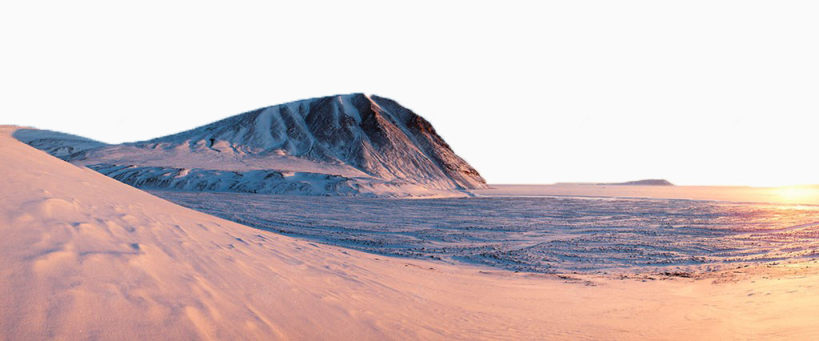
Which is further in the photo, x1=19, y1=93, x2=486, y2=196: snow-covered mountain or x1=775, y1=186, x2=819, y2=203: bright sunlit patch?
x1=19, y1=93, x2=486, y2=196: snow-covered mountain

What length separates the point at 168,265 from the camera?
4.81 metres

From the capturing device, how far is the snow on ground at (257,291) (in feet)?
12.0

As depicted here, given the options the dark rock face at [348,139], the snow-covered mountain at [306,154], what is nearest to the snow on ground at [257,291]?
the snow-covered mountain at [306,154]

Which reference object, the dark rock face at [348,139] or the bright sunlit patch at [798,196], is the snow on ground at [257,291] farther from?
the dark rock face at [348,139]

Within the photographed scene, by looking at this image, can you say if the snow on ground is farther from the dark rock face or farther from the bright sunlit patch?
the dark rock face

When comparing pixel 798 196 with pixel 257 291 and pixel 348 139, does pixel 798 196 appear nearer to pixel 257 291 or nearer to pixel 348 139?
pixel 257 291

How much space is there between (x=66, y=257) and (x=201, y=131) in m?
76.2

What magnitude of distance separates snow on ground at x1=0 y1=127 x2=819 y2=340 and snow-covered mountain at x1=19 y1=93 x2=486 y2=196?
32.2 m

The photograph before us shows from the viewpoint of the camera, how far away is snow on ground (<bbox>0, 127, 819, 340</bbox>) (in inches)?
143

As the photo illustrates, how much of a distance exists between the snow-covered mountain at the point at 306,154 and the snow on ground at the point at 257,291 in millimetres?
32157

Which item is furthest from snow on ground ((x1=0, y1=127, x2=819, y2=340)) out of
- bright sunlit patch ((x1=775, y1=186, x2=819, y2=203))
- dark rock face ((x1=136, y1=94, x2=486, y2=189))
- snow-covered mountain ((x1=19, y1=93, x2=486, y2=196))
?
dark rock face ((x1=136, y1=94, x2=486, y2=189))

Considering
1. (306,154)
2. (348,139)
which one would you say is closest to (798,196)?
(348,139)

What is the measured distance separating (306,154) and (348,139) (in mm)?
7408

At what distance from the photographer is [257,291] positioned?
16.2ft
